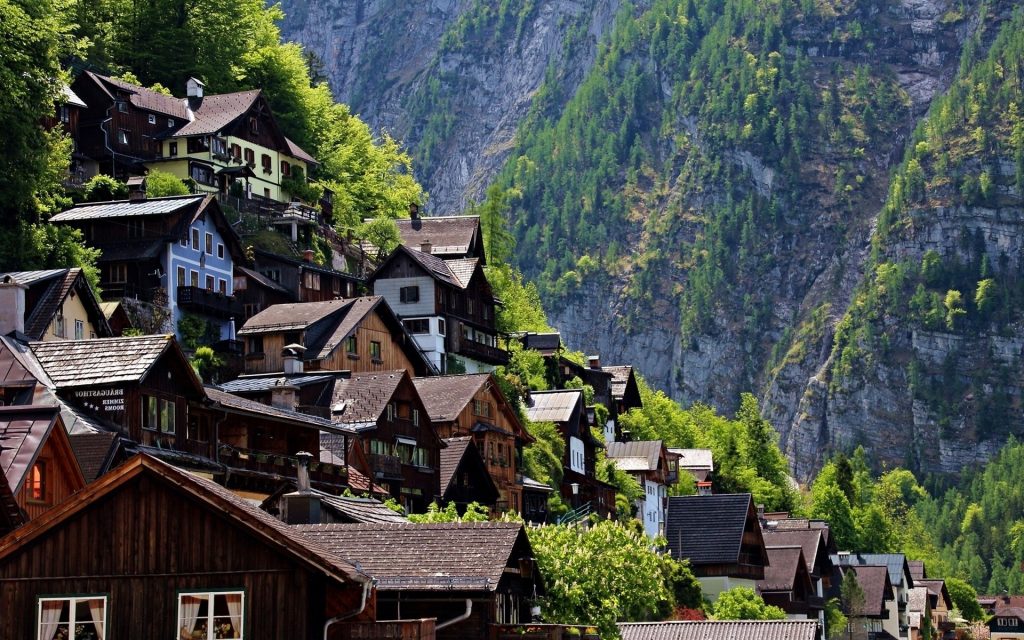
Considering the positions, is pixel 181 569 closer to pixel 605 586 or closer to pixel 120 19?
pixel 605 586

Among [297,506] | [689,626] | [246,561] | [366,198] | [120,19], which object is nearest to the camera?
[246,561]

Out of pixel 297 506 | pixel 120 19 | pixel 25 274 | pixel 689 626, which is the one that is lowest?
pixel 689 626

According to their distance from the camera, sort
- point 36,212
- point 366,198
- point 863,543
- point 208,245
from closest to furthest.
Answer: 1. point 36,212
2. point 208,245
3. point 366,198
4. point 863,543

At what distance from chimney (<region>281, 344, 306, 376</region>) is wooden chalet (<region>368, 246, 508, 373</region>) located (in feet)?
77.2

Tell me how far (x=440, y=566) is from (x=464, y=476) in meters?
44.2

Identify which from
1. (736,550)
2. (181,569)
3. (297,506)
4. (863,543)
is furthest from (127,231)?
(863,543)

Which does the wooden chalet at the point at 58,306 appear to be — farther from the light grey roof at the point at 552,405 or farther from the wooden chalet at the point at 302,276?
the light grey roof at the point at 552,405

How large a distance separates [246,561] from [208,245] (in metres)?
66.1

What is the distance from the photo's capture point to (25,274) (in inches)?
2729

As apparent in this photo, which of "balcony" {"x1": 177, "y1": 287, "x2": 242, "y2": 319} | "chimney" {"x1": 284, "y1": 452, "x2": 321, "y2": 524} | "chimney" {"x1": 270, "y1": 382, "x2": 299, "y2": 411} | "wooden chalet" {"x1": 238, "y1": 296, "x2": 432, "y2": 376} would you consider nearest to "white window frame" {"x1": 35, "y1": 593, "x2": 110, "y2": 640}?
"chimney" {"x1": 284, "y1": 452, "x2": 321, "y2": 524}

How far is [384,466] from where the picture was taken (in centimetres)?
7325

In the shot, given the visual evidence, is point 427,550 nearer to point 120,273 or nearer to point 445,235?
point 120,273

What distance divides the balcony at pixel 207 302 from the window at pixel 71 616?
60.5 m

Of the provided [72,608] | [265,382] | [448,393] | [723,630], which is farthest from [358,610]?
[448,393]
